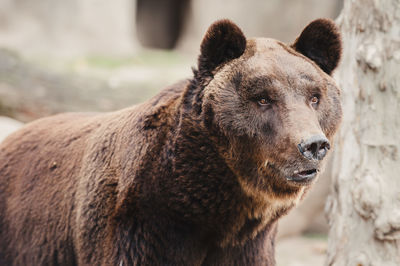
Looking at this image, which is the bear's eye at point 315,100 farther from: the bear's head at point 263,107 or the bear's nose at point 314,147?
the bear's nose at point 314,147

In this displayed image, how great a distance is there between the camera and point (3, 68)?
10.3m

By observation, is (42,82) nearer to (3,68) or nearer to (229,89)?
(3,68)

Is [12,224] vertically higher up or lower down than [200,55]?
lower down

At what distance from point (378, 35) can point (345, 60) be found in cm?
67

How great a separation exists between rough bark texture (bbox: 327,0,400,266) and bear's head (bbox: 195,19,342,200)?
1.16 metres

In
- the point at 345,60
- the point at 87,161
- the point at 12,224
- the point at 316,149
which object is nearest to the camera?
the point at 316,149

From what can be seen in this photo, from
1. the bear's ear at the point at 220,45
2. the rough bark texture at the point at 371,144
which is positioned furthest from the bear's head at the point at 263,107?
the rough bark texture at the point at 371,144

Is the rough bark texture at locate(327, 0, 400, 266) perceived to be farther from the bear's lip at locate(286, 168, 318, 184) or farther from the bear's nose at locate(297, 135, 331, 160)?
the bear's nose at locate(297, 135, 331, 160)

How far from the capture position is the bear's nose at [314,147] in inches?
132

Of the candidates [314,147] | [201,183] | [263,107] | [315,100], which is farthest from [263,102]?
[201,183]

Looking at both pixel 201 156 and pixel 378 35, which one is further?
pixel 378 35

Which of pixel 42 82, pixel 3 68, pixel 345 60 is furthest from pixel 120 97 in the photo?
pixel 345 60

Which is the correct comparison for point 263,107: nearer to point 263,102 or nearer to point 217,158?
point 263,102

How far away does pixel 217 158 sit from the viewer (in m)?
3.80
